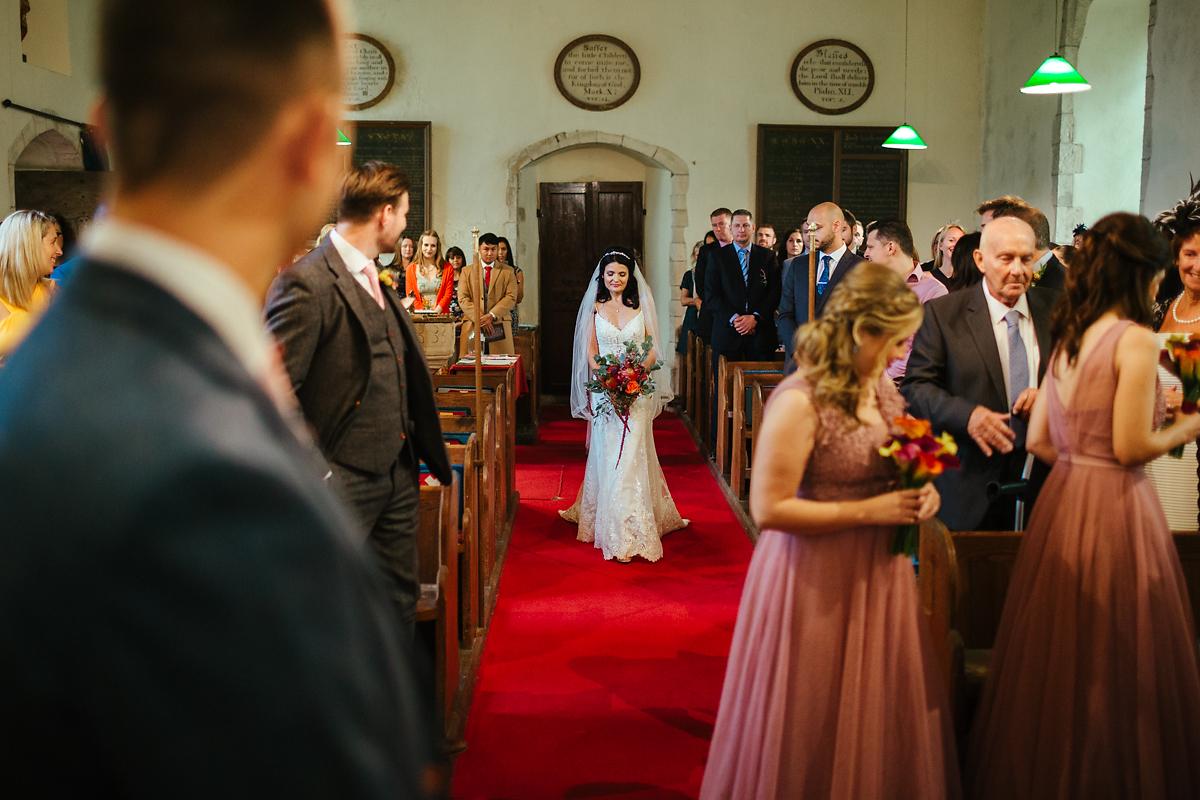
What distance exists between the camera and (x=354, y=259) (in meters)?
2.95

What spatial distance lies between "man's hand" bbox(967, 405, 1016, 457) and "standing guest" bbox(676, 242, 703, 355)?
23.4 feet

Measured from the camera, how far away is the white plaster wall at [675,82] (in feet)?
38.7

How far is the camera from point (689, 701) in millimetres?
4176

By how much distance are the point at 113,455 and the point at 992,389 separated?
11.6 ft

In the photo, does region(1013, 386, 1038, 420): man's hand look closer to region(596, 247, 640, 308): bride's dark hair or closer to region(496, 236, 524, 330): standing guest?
region(596, 247, 640, 308): bride's dark hair

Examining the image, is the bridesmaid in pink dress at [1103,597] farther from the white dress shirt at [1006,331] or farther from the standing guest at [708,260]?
the standing guest at [708,260]

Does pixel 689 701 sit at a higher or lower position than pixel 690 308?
lower

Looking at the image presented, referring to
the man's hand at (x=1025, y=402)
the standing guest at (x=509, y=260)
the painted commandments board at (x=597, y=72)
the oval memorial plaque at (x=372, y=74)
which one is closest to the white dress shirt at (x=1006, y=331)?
the man's hand at (x=1025, y=402)

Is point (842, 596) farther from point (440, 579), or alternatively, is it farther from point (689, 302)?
point (689, 302)

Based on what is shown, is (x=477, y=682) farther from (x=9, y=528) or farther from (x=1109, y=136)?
(x=1109, y=136)

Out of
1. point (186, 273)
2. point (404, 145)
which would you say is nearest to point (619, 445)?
point (186, 273)

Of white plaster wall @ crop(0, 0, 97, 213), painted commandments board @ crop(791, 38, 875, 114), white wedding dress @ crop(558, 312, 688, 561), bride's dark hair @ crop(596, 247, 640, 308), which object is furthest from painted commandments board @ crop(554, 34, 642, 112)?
white wedding dress @ crop(558, 312, 688, 561)

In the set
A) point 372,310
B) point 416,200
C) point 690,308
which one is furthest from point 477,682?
point 416,200

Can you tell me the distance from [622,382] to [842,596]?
377 cm
